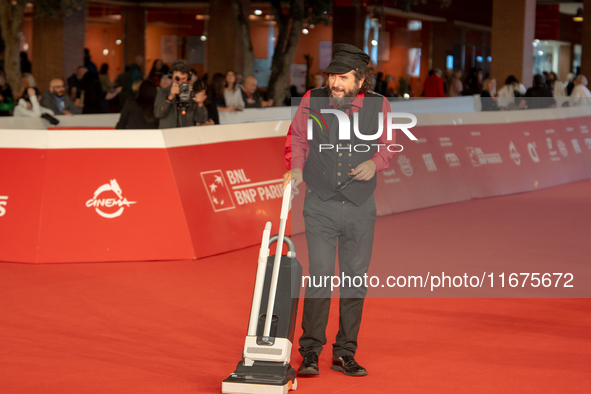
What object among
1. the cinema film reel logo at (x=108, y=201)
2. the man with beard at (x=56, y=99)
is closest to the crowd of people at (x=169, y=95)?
the man with beard at (x=56, y=99)

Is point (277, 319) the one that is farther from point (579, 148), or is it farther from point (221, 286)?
point (579, 148)

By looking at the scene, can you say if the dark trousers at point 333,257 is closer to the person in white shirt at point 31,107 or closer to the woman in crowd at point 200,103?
the woman in crowd at point 200,103

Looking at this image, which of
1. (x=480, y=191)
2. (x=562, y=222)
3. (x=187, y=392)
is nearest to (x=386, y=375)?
(x=187, y=392)

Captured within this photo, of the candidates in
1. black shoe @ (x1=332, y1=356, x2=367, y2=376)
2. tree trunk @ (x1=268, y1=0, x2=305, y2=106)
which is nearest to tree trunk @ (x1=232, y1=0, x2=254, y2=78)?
tree trunk @ (x1=268, y1=0, x2=305, y2=106)

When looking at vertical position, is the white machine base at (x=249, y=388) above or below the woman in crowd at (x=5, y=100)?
below

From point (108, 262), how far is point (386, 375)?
400 cm

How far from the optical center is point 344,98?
184 inches

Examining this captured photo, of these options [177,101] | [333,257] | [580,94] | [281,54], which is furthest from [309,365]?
[281,54]

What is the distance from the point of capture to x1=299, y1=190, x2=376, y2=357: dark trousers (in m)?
4.75

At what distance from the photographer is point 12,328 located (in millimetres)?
5781

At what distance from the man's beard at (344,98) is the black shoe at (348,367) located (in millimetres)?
1488

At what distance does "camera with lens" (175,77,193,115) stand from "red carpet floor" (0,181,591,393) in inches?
73.5

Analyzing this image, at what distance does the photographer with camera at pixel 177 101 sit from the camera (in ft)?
29.5

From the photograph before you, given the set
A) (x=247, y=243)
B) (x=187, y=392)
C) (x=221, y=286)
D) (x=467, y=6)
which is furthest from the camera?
(x=467, y=6)
